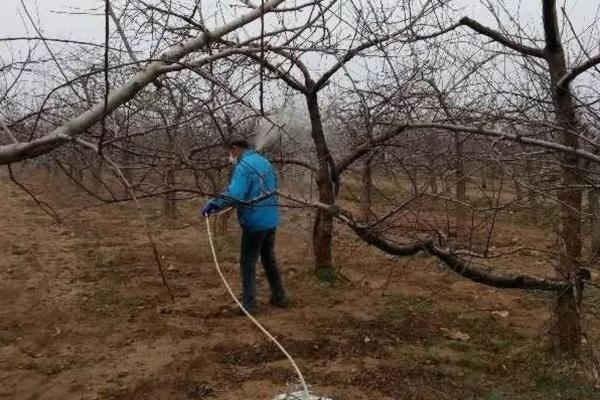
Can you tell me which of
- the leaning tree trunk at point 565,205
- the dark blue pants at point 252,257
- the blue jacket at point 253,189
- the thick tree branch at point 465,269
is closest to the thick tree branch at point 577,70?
the leaning tree trunk at point 565,205

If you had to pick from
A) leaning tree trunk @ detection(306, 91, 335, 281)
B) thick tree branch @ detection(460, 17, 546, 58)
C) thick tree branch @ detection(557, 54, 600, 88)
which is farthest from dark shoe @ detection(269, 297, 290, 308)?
thick tree branch @ detection(557, 54, 600, 88)

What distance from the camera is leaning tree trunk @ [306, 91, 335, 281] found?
614 centimetres

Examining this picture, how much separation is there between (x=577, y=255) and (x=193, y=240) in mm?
6172

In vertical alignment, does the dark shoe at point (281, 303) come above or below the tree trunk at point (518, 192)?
below

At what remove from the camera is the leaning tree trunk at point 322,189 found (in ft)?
20.1

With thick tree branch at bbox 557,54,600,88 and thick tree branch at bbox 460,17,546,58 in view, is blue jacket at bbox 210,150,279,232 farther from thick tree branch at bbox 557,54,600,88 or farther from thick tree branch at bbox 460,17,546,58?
thick tree branch at bbox 557,54,600,88

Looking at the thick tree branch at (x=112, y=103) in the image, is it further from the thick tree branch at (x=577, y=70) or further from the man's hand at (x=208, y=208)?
the thick tree branch at (x=577, y=70)

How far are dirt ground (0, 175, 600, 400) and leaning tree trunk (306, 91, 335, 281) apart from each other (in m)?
0.22

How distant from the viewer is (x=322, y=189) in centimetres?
640

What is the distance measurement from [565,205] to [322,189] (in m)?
3.14

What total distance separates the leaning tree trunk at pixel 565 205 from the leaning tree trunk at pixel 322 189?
2044 millimetres

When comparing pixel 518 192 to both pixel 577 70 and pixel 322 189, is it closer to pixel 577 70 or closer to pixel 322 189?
pixel 322 189

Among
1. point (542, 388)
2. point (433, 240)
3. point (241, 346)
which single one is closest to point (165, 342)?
point (241, 346)

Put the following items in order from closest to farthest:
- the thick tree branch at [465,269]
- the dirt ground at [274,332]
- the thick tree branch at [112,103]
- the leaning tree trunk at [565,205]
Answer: the thick tree branch at [112,103], the leaning tree trunk at [565,205], the thick tree branch at [465,269], the dirt ground at [274,332]
